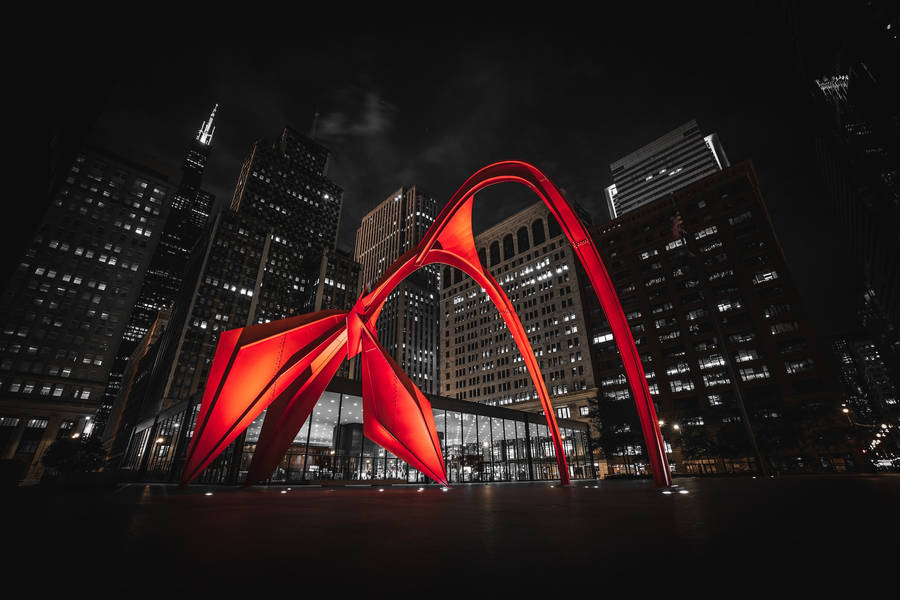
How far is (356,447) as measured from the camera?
28312 mm

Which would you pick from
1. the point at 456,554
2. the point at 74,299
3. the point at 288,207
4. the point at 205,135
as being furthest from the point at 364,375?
the point at 205,135

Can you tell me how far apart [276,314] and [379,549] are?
93.2 m

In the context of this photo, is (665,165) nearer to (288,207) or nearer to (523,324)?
(523,324)

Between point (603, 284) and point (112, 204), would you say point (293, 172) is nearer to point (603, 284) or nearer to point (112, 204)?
point (112, 204)

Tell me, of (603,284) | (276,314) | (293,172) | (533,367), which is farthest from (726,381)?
(293,172)

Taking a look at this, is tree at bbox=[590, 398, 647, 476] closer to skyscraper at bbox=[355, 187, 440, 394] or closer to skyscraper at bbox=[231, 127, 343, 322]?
skyscraper at bbox=[355, 187, 440, 394]

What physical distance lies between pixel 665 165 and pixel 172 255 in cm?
20630

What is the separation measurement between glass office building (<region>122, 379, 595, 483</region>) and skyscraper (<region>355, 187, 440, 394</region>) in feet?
221

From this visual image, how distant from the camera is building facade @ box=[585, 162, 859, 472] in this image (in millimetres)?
46812

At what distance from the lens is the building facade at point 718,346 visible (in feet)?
154

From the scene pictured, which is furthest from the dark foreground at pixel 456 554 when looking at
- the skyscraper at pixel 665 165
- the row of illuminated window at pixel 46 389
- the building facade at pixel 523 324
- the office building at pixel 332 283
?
the skyscraper at pixel 665 165

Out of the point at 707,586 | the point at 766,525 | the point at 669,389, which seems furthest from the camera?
the point at 669,389

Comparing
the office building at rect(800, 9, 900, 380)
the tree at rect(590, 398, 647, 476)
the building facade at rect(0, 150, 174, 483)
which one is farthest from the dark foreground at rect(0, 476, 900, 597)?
the building facade at rect(0, 150, 174, 483)

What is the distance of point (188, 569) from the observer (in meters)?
2.33
